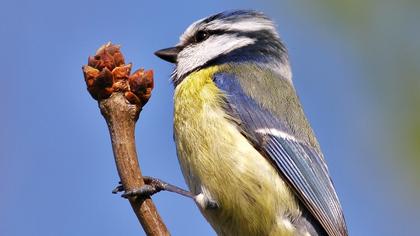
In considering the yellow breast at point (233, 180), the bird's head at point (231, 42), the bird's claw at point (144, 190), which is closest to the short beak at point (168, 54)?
the bird's head at point (231, 42)

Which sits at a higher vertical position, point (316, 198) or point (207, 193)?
point (207, 193)

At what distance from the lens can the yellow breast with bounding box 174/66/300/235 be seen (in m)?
2.41

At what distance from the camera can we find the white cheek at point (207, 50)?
9.81 feet

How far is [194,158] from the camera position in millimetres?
2451

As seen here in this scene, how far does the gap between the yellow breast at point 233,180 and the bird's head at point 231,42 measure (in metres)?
0.61

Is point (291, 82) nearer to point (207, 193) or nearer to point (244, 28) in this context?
point (244, 28)

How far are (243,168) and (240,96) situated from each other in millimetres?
430

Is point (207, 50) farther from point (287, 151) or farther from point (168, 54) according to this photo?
point (287, 151)

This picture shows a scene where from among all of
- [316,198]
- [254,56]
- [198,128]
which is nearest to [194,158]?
[198,128]

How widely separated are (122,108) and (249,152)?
3.29ft

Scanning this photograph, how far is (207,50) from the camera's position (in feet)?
10.0

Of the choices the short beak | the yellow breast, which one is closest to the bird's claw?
the yellow breast

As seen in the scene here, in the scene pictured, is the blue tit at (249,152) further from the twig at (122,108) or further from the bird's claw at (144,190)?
the twig at (122,108)

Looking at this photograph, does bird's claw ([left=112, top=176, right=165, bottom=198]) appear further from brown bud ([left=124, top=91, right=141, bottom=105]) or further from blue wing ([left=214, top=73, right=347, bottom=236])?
blue wing ([left=214, top=73, right=347, bottom=236])
